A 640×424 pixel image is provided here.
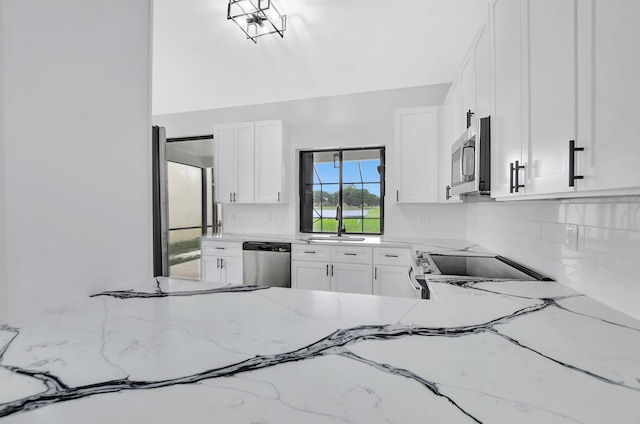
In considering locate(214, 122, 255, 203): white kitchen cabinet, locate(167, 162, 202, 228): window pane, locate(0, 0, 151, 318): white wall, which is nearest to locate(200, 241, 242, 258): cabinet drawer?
locate(214, 122, 255, 203): white kitchen cabinet

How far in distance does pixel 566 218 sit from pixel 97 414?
1.75 m

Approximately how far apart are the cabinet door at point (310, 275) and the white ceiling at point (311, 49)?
1.99 m

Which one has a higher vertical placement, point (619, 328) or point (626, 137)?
point (626, 137)

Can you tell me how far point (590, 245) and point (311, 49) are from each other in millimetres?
2693

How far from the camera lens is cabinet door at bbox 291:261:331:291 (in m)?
3.10

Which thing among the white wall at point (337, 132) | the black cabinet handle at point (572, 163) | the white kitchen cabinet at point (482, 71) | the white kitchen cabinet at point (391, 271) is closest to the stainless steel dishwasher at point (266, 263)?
the white wall at point (337, 132)

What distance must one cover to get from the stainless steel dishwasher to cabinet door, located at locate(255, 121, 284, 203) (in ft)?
1.91

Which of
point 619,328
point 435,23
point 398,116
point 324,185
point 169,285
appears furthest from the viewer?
point 324,185

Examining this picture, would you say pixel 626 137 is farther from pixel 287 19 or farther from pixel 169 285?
pixel 287 19

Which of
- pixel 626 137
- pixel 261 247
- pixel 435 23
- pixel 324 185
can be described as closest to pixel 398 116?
pixel 435 23

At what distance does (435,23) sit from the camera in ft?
8.31

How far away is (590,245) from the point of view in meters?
1.23

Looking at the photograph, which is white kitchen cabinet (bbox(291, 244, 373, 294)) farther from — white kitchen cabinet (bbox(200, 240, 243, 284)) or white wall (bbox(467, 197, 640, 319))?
white wall (bbox(467, 197, 640, 319))

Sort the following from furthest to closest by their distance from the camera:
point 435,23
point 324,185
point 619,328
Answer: point 324,185 < point 435,23 < point 619,328
